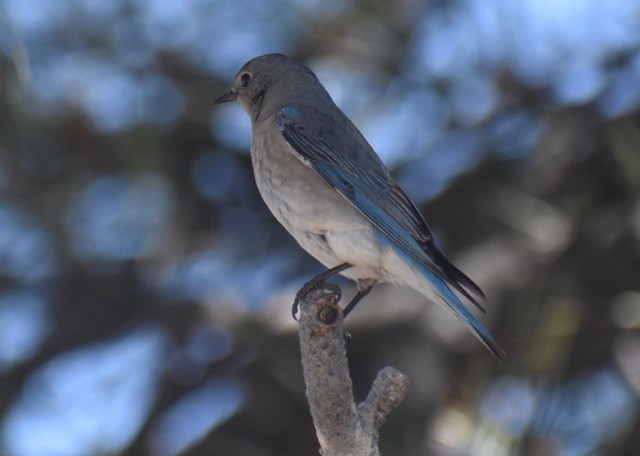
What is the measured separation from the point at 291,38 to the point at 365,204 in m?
1.09

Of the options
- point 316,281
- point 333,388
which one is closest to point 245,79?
point 316,281

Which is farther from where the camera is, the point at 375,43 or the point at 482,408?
the point at 375,43

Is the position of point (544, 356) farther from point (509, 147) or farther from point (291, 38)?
point (291, 38)

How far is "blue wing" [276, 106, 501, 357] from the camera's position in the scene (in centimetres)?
348

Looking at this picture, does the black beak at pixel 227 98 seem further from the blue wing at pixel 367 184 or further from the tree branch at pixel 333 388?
the tree branch at pixel 333 388

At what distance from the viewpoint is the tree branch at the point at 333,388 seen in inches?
105

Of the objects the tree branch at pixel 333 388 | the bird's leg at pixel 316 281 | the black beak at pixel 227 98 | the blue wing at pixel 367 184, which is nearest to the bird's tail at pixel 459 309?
the blue wing at pixel 367 184

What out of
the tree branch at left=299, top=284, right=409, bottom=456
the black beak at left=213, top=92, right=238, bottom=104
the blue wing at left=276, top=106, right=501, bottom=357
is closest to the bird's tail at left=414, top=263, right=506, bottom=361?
the blue wing at left=276, top=106, right=501, bottom=357

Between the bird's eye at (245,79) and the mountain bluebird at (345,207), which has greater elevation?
the bird's eye at (245,79)

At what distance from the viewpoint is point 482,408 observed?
355 cm

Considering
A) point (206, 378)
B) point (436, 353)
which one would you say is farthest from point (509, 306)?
point (206, 378)

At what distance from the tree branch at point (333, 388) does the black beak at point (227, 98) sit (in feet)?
5.30

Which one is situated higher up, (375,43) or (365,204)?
(375,43)

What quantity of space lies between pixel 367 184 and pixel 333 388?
4.10 feet
